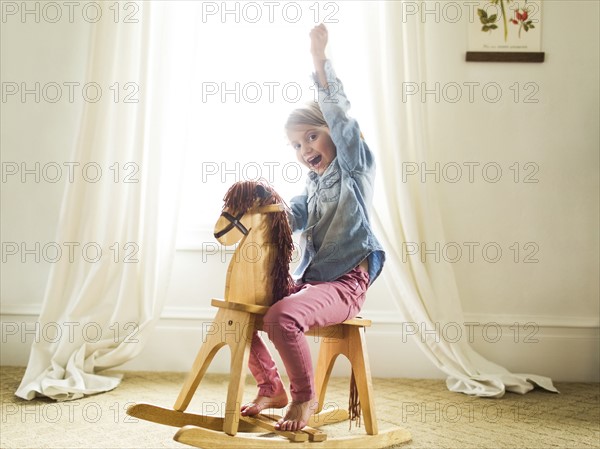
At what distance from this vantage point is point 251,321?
1.64m

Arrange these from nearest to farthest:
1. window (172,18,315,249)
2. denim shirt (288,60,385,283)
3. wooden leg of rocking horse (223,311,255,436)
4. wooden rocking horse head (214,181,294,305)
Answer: wooden leg of rocking horse (223,311,255,436)
wooden rocking horse head (214,181,294,305)
denim shirt (288,60,385,283)
window (172,18,315,249)

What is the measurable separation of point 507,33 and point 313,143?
1171 mm

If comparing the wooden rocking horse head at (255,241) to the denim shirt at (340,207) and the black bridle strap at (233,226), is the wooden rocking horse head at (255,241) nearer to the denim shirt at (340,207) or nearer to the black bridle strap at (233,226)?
the black bridle strap at (233,226)

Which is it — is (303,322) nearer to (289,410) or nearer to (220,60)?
(289,410)

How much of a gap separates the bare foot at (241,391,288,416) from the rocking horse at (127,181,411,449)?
17mm

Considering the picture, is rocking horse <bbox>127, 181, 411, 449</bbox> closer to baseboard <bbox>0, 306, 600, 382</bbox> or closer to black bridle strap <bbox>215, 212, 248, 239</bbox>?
black bridle strap <bbox>215, 212, 248, 239</bbox>

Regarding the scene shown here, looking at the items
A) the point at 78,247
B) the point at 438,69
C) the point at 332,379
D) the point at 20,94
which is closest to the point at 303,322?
the point at 332,379

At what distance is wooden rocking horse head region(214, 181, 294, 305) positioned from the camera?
167 centimetres

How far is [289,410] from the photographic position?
1640 millimetres

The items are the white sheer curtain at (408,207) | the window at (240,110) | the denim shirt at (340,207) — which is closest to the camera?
the denim shirt at (340,207)

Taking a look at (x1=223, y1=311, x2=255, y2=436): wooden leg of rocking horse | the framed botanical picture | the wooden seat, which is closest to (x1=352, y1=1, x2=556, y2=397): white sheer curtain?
the framed botanical picture

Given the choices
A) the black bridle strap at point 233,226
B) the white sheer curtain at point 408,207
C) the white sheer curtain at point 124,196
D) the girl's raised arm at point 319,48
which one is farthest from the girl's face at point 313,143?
the white sheer curtain at point 124,196

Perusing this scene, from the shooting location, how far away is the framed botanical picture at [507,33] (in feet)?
8.55

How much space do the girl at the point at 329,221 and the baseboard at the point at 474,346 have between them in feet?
2.59
